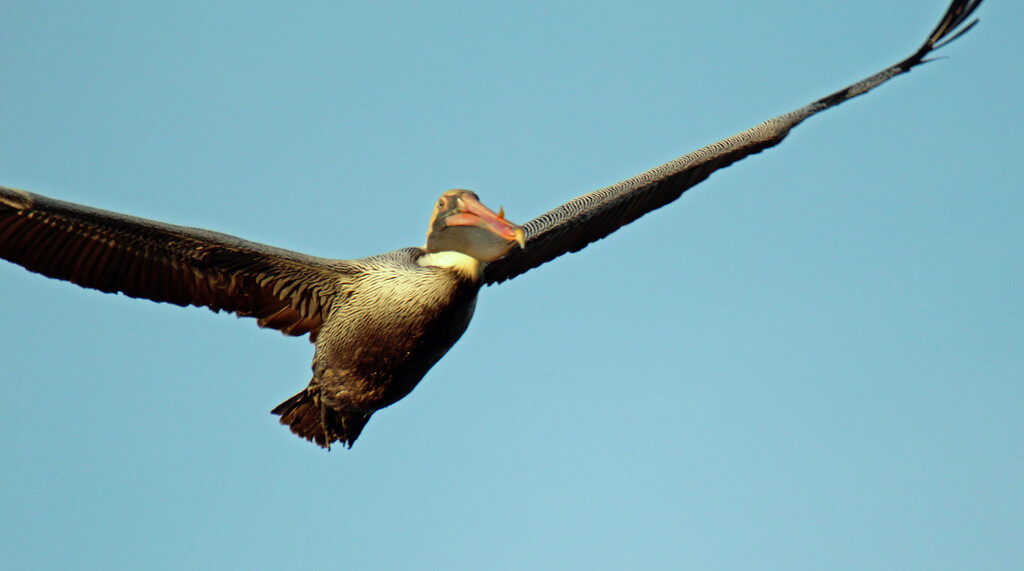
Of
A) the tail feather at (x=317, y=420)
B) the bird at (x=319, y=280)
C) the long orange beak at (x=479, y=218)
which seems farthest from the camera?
the tail feather at (x=317, y=420)

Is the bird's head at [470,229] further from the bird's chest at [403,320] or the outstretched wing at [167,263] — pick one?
the outstretched wing at [167,263]

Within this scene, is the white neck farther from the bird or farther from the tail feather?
the tail feather

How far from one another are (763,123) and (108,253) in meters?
6.33

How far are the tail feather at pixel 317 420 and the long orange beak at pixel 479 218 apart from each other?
1942 millimetres

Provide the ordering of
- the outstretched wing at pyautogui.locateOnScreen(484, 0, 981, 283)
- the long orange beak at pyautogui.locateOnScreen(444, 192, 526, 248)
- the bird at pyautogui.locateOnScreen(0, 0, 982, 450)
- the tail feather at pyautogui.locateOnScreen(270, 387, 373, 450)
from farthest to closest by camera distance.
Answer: the outstretched wing at pyautogui.locateOnScreen(484, 0, 981, 283), the tail feather at pyautogui.locateOnScreen(270, 387, 373, 450), the bird at pyautogui.locateOnScreen(0, 0, 982, 450), the long orange beak at pyautogui.locateOnScreen(444, 192, 526, 248)

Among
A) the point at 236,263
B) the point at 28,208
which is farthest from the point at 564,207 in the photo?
the point at 28,208

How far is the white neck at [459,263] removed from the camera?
29.6 feet

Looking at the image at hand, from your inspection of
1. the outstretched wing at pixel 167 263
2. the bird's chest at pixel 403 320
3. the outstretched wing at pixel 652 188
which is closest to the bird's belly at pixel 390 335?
the bird's chest at pixel 403 320

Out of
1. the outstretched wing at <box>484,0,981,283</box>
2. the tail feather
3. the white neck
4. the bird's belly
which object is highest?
the outstretched wing at <box>484,0,981,283</box>

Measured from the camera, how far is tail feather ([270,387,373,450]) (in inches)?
384

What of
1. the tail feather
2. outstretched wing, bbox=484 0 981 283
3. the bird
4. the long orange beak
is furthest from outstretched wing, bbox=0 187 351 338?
outstretched wing, bbox=484 0 981 283

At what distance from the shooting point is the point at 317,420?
1006 cm

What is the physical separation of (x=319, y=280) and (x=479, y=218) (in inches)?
66.0

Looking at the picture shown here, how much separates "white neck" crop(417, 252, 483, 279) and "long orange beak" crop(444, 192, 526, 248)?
1.06 feet
